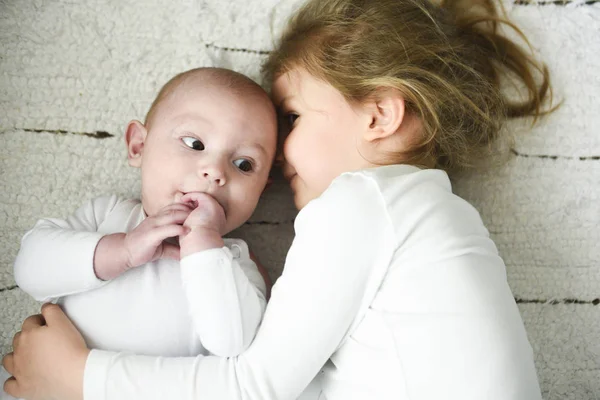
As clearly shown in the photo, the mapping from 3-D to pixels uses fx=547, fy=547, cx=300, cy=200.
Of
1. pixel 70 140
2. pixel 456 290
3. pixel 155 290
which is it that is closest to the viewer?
pixel 456 290

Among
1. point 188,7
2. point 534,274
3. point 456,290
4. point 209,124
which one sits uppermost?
point 188,7

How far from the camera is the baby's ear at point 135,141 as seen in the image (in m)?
1.06

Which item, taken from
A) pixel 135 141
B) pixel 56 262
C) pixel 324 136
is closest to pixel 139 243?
pixel 56 262

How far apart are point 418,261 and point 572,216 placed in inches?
22.2

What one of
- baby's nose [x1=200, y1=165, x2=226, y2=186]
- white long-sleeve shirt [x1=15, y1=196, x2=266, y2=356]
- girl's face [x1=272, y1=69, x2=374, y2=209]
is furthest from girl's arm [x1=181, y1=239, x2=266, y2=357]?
girl's face [x1=272, y1=69, x2=374, y2=209]

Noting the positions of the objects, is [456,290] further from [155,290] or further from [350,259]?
[155,290]

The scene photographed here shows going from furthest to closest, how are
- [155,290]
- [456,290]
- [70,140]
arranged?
1. [70,140]
2. [155,290]
3. [456,290]

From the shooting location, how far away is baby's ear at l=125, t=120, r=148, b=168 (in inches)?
41.9

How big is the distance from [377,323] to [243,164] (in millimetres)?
374

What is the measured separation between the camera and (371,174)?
894 millimetres

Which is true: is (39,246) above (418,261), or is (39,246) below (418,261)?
above

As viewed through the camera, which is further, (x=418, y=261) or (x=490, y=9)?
(x=490, y=9)

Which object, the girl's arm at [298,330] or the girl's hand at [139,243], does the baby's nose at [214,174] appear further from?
the girl's arm at [298,330]

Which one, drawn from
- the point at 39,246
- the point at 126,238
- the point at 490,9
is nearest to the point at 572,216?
the point at 490,9
